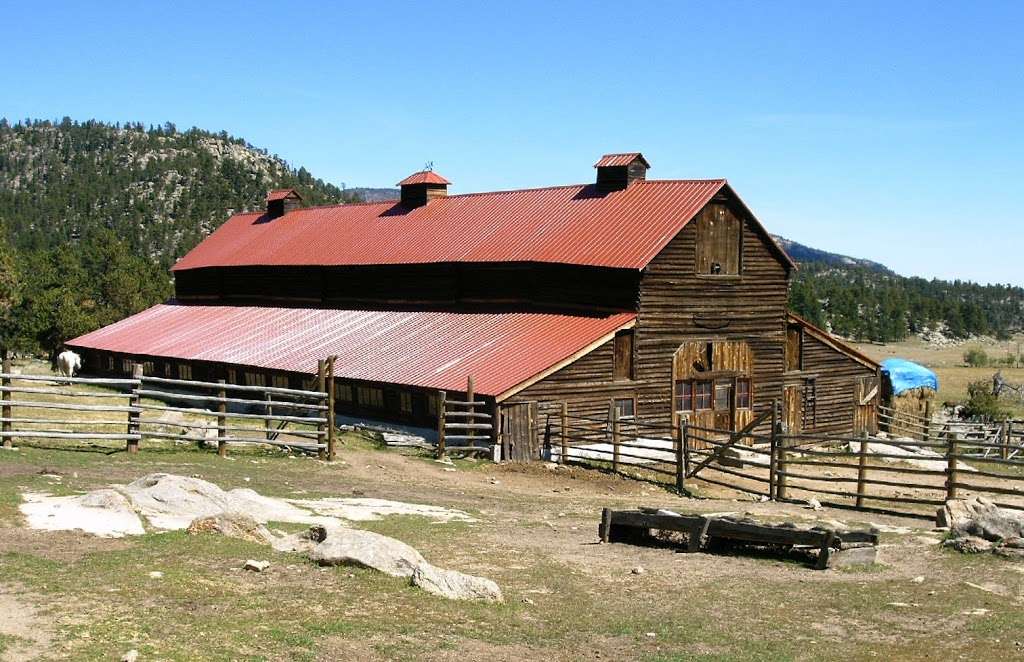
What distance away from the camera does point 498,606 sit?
12.0m

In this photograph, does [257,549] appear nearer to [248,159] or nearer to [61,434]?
[61,434]

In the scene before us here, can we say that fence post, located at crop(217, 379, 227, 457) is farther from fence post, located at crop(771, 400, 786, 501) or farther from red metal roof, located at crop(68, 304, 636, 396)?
fence post, located at crop(771, 400, 786, 501)

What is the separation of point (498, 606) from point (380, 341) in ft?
85.4

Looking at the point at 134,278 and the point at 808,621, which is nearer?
the point at 808,621

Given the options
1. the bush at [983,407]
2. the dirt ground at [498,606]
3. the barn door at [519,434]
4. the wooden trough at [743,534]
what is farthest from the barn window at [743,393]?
the bush at [983,407]

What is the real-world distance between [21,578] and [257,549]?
2.77m

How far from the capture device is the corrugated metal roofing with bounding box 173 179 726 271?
34.2 meters

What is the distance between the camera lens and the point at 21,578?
37.0 feet

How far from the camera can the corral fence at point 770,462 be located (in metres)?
22.3

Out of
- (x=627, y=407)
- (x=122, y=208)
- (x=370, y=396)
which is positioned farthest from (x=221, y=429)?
(x=122, y=208)

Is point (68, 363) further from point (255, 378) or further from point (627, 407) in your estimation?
→ point (627, 407)

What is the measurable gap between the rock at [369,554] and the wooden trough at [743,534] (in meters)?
4.34

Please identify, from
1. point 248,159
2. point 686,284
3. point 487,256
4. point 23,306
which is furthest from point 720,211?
point 248,159

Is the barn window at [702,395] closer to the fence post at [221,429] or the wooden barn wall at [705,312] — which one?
the wooden barn wall at [705,312]
